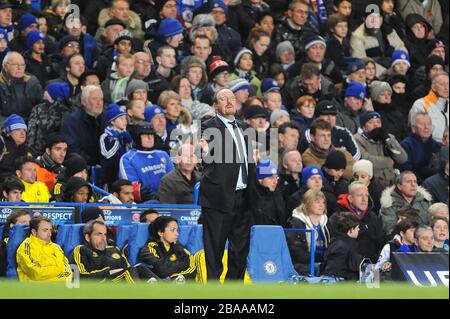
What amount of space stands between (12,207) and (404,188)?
5.69 metres

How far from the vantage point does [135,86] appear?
57.2 ft

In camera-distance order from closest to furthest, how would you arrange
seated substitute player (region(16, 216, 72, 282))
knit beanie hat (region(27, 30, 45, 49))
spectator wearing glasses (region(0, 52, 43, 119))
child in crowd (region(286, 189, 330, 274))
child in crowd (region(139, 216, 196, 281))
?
seated substitute player (region(16, 216, 72, 282)) < child in crowd (region(139, 216, 196, 281)) < child in crowd (region(286, 189, 330, 274)) < spectator wearing glasses (region(0, 52, 43, 119)) < knit beanie hat (region(27, 30, 45, 49))

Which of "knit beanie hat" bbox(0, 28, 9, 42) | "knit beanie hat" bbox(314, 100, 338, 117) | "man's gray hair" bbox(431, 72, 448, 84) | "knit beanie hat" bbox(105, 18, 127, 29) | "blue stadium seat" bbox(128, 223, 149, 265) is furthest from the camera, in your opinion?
"man's gray hair" bbox(431, 72, 448, 84)

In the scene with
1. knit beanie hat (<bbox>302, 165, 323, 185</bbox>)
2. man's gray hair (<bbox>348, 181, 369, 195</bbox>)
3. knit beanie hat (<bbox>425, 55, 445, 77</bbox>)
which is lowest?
man's gray hair (<bbox>348, 181, 369, 195</bbox>)

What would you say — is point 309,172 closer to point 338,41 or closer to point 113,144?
point 113,144

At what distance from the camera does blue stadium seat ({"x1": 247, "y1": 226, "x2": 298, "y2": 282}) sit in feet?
47.3

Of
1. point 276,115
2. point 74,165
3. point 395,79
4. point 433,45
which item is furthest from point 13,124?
point 433,45

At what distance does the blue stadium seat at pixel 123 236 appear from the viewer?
1414 centimetres

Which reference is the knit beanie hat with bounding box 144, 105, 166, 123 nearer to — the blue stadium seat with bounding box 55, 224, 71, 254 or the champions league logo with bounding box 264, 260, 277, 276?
the champions league logo with bounding box 264, 260, 277, 276

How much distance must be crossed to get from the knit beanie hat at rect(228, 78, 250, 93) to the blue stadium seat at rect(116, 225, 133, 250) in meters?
4.68

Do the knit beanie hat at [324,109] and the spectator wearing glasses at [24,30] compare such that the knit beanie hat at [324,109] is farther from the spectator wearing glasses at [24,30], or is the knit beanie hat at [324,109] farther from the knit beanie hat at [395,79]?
the spectator wearing glasses at [24,30]

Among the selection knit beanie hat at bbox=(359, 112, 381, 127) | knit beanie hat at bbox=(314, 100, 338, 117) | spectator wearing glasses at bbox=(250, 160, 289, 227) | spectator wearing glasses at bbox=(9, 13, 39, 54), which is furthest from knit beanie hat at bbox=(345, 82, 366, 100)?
spectator wearing glasses at bbox=(9, 13, 39, 54)

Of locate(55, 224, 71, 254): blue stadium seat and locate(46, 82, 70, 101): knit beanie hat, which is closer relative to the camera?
locate(55, 224, 71, 254): blue stadium seat
